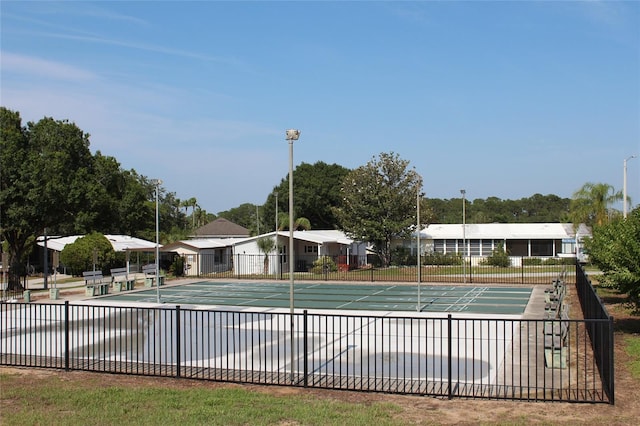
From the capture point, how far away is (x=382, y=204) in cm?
4991

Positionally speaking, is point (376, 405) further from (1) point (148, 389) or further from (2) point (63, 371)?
(2) point (63, 371)

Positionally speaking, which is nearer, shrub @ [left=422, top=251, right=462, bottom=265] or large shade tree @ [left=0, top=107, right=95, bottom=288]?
large shade tree @ [left=0, top=107, right=95, bottom=288]

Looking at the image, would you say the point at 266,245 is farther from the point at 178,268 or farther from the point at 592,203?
the point at 592,203

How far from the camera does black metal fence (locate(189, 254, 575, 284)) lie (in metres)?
37.0

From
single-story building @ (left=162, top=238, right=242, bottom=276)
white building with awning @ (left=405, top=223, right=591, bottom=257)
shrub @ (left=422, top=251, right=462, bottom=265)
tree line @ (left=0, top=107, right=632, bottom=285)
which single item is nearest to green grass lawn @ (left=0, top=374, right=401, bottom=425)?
tree line @ (left=0, top=107, right=632, bottom=285)

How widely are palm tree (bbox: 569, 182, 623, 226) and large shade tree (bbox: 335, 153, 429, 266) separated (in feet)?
37.6

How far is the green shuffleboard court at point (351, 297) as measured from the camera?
931 inches

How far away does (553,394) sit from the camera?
9625mm

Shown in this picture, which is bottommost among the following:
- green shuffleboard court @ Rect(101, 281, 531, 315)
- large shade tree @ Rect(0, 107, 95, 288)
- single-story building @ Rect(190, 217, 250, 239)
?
green shuffleboard court @ Rect(101, 281, 531, 315)

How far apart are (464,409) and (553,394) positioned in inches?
67.6

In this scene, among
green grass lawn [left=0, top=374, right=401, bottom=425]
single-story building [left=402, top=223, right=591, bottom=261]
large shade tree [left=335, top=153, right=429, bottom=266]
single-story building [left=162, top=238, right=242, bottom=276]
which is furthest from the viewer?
single-story building [left=402, top=223, right=591, bottom=261]

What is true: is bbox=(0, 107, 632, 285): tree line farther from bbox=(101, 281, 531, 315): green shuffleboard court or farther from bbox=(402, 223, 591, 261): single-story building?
bbox=(101, 281, 531, 315): green shuffleboard court

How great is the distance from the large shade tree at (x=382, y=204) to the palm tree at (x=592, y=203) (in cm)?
1147

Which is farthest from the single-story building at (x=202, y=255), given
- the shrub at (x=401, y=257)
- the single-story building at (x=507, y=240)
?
the single-story building at (x=507, y=240)
